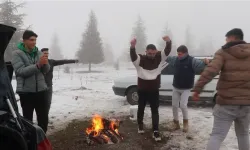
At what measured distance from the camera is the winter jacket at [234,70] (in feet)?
12.1

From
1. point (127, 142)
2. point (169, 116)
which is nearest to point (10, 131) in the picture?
point (127, 142)

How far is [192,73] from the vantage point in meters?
6.18

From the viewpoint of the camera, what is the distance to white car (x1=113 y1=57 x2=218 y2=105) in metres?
9.16

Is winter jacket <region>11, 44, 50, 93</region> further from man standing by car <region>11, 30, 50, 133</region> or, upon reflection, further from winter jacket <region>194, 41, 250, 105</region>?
winter jacket <region>194, 41, 250, 105</region>

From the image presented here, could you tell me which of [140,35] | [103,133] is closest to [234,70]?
[103,133]

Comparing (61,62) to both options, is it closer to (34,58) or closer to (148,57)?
(34,58)

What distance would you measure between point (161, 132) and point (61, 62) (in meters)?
3.05

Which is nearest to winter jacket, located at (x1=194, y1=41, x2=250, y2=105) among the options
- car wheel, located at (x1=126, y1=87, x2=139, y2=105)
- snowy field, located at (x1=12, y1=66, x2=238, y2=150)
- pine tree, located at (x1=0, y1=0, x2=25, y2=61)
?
snowy field, located at (x1=12, y1=66, x2=238, y2=150)

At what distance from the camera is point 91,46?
45406mm

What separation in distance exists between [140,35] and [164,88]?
159 feet

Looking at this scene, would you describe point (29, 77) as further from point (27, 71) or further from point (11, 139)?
point (11, 139)

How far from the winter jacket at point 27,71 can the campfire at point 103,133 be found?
5.20 feet

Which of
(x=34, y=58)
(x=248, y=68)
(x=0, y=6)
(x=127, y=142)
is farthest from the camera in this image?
(x=0, y=6)

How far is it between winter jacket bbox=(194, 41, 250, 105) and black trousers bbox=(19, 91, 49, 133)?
9.44ft
